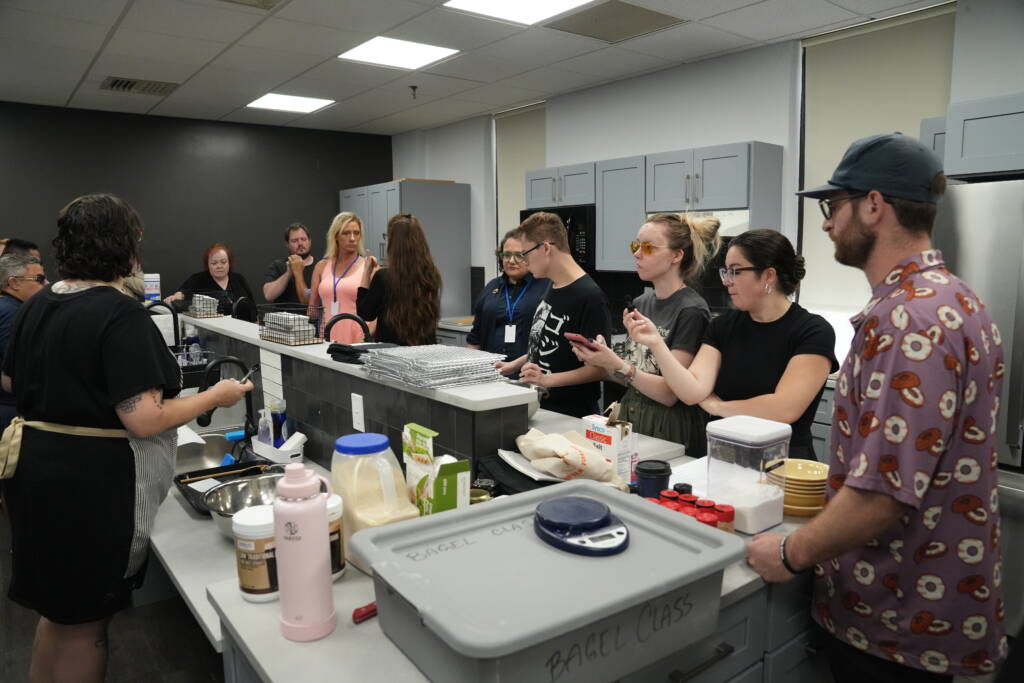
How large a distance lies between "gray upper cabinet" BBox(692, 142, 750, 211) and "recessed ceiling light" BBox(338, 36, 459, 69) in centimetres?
171

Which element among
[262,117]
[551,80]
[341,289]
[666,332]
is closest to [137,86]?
[262,117]

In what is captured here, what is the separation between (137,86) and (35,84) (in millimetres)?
704

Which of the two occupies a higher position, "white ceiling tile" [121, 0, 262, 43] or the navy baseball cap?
"white ceiling tile" [121, 0, 262, 43]

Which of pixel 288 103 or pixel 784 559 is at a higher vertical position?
pixel 288 103

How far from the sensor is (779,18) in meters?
3.57

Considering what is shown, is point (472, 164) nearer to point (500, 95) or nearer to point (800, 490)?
point (500, 95)

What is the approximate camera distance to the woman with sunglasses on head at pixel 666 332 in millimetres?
2105

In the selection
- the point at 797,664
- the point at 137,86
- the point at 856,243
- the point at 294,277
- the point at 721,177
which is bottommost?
the point at 797,664

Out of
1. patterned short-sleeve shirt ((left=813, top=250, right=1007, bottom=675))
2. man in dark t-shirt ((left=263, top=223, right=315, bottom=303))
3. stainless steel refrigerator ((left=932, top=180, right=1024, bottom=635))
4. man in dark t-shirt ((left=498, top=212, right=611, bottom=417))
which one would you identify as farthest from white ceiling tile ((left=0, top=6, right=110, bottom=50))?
stainless steel refrigerator ((left=932, top=180, right=1024, bottom=635))

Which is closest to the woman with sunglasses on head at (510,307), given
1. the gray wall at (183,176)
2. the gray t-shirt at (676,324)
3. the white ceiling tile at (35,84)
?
the gray t-shirt at (676,324)

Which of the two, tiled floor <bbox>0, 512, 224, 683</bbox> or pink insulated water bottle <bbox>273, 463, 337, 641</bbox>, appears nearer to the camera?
pink insulated water bottle <bbox>273, 463, 337, 641</bbox>

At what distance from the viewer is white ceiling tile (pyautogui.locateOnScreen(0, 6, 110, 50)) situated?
351cm

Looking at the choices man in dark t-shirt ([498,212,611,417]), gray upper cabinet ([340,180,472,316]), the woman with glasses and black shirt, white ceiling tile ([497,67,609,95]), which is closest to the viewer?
the woman with glasses and black shirt

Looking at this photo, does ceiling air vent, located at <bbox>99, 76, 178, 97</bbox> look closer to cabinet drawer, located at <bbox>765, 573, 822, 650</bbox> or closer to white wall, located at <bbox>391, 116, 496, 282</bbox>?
white wall, located at <bbox>391, 116, 496, 282</bbox>
